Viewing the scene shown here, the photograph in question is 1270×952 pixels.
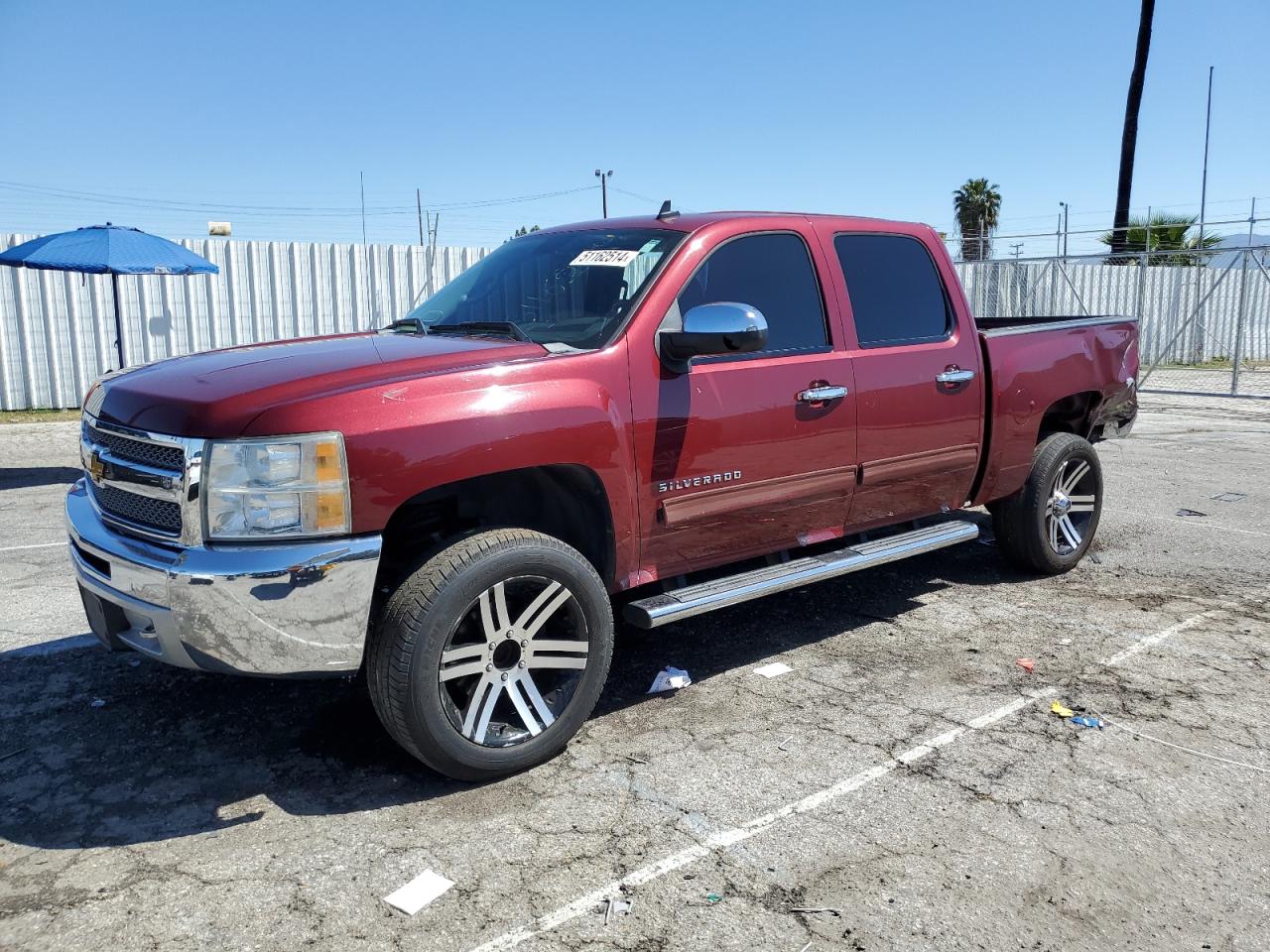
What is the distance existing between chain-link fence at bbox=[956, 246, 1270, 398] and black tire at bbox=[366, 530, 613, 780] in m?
20.0

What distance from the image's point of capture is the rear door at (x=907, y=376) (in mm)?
4766

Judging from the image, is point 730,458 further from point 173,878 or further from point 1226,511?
point 1226,511

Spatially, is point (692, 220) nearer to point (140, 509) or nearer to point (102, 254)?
point (140, 509)

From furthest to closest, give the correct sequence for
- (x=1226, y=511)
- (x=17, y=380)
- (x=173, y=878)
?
(x=17, y=380) < (x=1226, y=511) < (x=173, y=878)

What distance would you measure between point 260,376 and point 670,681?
212cm

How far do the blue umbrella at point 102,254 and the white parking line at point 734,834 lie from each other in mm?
9093

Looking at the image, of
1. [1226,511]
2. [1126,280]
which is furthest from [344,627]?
Result: [1126,280]

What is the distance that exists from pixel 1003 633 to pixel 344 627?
3.36 meters

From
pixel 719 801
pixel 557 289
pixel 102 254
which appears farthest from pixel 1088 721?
pixel 102 254

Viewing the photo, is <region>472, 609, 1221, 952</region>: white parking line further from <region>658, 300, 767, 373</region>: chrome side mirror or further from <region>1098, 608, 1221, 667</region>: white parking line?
<region>658, 300, 767, 373</region>: chrome side mirror

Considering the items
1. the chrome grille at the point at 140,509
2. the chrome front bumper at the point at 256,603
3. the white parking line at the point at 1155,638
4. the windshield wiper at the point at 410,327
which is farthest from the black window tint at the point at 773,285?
the chrome grille at the point at 140,509

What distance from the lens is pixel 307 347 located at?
4.06 m

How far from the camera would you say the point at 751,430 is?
4.20 m

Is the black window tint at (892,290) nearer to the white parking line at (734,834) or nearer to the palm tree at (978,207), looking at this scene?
the white parking line at (734,834)
